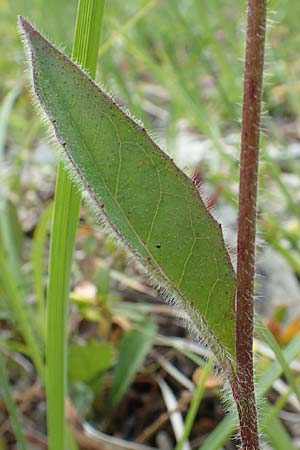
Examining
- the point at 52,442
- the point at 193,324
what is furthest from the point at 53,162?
the point at 193,324

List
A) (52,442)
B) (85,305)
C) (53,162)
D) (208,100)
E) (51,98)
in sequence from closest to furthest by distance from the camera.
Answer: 1. (51,98)
2. (52,442)
3. (85,305)
4. (53,162)
5. (208,100)

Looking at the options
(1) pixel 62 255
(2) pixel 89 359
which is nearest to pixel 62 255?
(1) pixel 62 255

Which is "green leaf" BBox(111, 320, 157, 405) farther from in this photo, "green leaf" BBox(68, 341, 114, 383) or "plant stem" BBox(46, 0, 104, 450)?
"plant stem" BBox(46, 0, 104, 450)

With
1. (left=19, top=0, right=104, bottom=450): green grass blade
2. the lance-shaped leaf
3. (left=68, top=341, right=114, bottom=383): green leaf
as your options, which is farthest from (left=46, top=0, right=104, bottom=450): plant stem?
(left=68, top=341, right=114, bottom=383): green leaf

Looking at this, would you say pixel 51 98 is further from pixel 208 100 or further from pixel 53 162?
pixel 208 100

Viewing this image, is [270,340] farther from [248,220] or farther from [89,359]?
[89,359]
